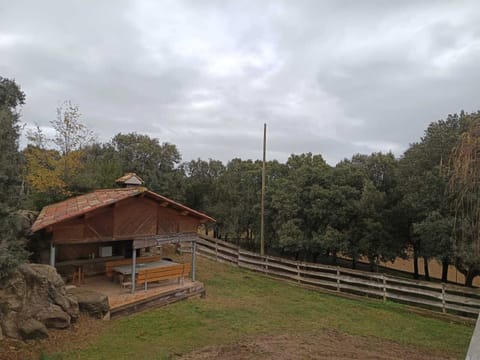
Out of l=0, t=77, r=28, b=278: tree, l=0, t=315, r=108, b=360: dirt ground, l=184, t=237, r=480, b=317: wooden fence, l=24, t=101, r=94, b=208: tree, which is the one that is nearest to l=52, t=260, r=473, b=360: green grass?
l=0, t=315, r=108, b=360: dirt ground

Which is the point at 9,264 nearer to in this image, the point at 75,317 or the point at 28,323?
the point at 28,323

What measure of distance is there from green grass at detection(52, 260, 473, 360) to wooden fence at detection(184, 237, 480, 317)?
0.55 metres

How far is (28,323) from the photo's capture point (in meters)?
6.73

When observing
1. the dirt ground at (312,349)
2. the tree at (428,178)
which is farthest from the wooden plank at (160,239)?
the tree at (428,178)

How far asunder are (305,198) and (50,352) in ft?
45.8

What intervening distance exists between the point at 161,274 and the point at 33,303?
3.95m

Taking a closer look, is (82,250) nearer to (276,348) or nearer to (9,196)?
(9,196)

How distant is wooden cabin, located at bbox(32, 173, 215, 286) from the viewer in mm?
9312

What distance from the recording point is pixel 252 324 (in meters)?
8.62

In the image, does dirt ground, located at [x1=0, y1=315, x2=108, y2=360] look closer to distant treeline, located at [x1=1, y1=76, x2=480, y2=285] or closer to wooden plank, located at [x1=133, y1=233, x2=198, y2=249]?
wooden plank, located at [x1=133, y1=233, x2=198, y2=249]

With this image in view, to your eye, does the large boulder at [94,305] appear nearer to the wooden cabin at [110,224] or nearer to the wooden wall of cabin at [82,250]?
the wooden cabin at [110,224]

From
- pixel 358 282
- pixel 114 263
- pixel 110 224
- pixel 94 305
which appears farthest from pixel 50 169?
pixel 358 282

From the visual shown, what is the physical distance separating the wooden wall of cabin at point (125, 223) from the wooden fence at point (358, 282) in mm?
4838

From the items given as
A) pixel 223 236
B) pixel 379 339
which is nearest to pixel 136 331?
pixel 379 339
